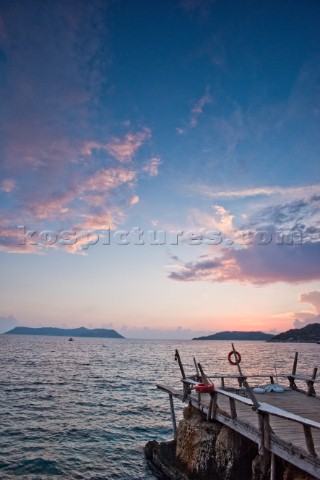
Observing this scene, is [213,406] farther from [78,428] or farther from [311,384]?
[78,428]

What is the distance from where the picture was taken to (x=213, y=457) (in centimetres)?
1244

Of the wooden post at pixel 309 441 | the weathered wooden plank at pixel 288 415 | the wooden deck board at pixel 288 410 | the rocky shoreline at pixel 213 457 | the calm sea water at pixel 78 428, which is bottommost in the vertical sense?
the calm sea water at pixel 78 428

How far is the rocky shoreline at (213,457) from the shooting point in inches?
408

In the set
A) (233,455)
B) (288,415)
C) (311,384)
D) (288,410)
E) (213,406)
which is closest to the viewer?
(288,415)

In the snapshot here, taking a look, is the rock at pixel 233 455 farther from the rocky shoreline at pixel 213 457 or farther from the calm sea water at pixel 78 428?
the calm sea water at pixel 78 428

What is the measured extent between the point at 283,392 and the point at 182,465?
6.93 metres

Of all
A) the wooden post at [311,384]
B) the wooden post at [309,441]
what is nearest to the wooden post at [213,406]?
the wooden post at [309,441]

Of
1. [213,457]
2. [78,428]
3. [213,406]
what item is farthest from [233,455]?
[78,428]

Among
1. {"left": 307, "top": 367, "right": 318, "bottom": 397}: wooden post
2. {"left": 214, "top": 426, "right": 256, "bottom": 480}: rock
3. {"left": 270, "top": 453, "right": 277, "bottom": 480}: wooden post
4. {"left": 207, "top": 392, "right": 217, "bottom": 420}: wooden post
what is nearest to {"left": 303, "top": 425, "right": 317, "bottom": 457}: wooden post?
{"left": 270, "top": 453, "right": 277, "bottom": 480}: wooden post

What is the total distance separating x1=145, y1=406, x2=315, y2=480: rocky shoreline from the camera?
10.4 metres

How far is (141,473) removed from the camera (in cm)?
1562

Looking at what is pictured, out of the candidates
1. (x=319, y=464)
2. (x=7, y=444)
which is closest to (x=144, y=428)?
(x=7, y=444)

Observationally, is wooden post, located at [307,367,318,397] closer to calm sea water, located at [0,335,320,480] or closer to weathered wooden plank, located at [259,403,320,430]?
weathered wooden plank, located at [259,403,320,430]

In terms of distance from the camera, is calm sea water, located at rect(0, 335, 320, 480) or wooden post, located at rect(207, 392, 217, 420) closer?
wooden post, located at rect(207, 392, 217, 420)
